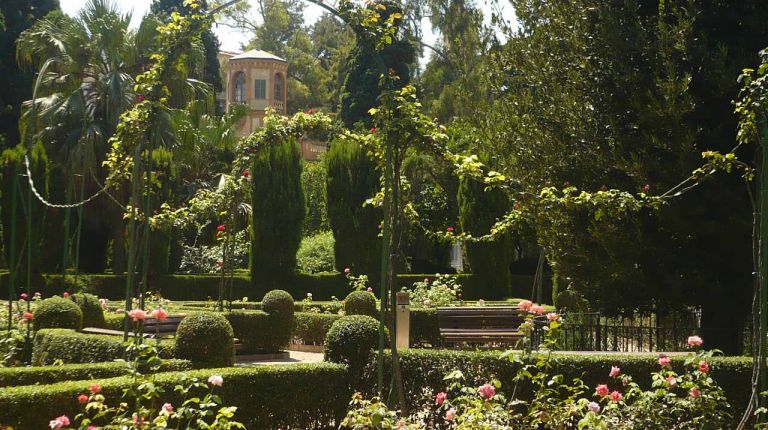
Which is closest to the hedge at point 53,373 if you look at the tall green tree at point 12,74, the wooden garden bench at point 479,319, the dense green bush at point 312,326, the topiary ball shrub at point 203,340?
the topiary ball shrub at point 203,340

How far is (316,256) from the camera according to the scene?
27.4 m

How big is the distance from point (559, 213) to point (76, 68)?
17190 millimetres

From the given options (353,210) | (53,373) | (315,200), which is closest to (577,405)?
(53,373)

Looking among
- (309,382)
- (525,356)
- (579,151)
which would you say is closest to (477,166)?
(525,356)

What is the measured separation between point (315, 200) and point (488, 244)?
479 inches

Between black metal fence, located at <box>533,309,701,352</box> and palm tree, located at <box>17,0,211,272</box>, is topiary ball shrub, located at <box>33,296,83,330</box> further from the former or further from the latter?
palm tree, located at <box>17,0,211,272</box>

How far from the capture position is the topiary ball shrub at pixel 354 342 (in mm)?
8422

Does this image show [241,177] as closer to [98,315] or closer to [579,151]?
[98,315]

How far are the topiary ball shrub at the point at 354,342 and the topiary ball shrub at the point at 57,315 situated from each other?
410cm

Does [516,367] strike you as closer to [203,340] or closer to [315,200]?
[203,340]

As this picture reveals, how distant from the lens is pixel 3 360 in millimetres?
9281

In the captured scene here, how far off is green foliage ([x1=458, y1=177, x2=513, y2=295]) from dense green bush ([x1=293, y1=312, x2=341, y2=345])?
26.1ft

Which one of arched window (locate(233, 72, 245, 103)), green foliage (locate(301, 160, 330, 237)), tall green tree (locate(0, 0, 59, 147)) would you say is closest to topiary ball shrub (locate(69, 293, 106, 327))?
green foliage (locate(301, 160, 330, 237))

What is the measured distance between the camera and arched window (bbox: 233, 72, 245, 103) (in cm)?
4569
